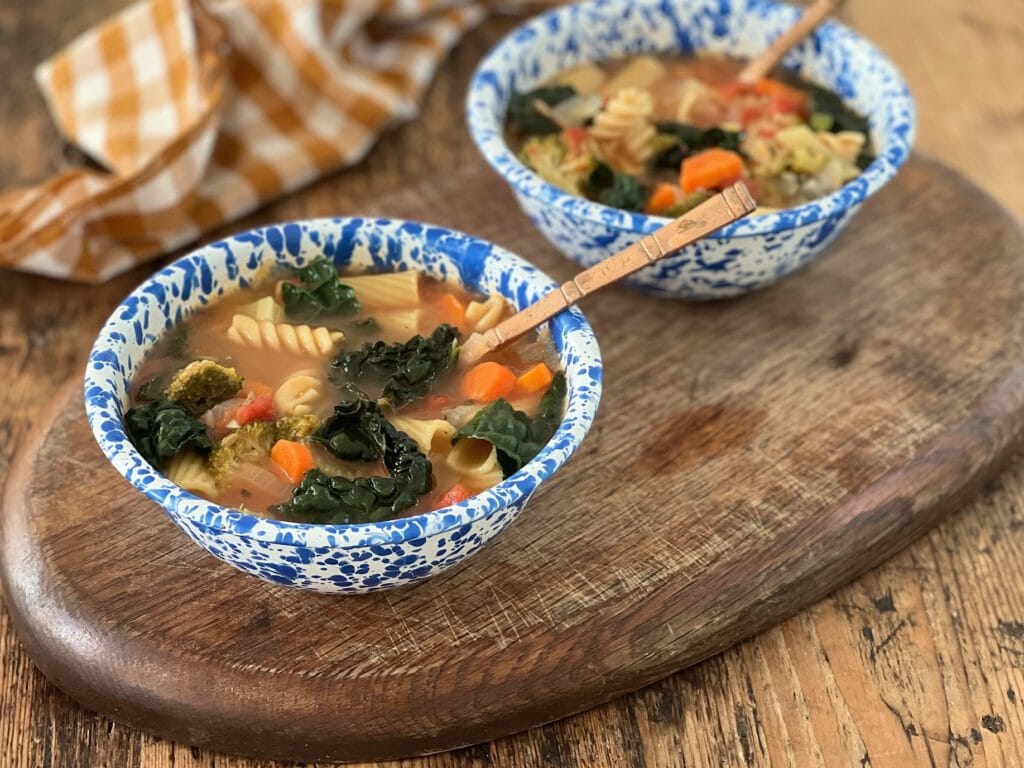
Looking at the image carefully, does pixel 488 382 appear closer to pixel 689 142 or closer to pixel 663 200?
pixel 663 200

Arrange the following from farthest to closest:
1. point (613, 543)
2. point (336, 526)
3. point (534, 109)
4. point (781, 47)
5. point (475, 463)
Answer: point (781, 47), point (534, 109), point (613, 543), point (475, 463), point (336, 526)

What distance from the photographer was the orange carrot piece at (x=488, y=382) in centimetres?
309

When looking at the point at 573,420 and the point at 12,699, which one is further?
the point at 12,699

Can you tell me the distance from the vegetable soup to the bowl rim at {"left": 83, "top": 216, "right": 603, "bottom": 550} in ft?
2.88

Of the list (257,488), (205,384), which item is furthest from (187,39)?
(257,488)

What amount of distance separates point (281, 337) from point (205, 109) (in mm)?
1510

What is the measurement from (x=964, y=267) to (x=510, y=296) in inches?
65.2

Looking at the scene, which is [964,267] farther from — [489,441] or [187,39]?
[187,39]

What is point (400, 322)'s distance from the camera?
330 cm

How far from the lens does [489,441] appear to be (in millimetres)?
2924

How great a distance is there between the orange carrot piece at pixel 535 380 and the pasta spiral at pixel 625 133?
1120 mm

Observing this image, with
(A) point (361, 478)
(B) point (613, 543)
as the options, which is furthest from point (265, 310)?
(B) point (613, 543)

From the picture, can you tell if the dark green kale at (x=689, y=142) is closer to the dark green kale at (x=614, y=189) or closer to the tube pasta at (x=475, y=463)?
the dark green kale at (x=614, y=189)

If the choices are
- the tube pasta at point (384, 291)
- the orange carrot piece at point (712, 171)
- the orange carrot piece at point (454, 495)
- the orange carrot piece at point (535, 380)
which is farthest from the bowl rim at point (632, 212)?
the orange carrot piece at point (454, 495)
